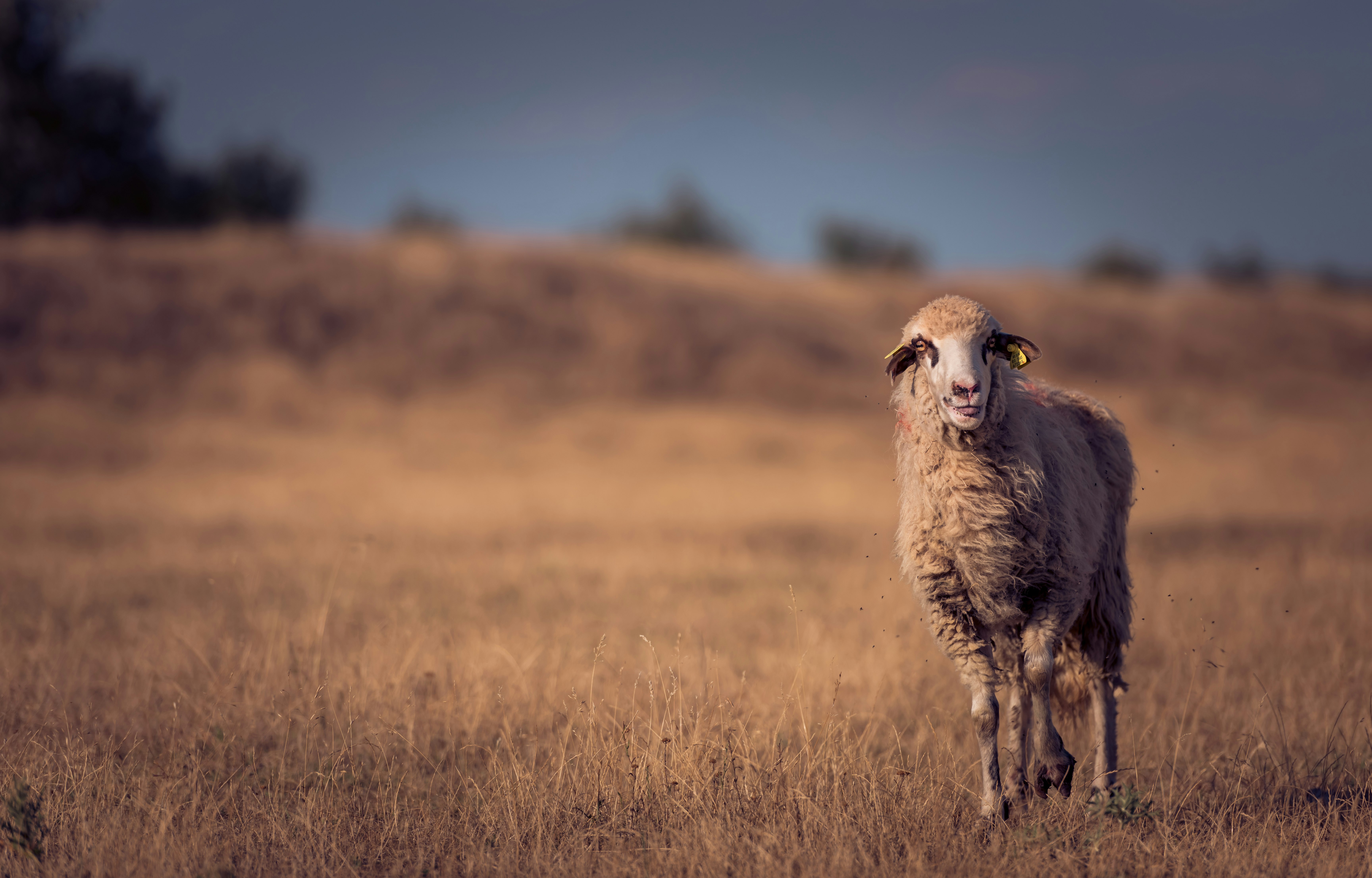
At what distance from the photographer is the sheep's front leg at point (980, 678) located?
442 cm

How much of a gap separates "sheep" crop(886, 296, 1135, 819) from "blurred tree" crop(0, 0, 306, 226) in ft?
174

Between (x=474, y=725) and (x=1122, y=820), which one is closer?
(x=1122, y=820)

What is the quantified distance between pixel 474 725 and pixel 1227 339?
45.6m

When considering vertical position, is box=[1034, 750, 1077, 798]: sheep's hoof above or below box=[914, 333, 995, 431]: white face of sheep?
below

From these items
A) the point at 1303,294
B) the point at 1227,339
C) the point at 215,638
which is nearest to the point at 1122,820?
the point at 215,638

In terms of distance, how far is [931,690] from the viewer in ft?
22.3

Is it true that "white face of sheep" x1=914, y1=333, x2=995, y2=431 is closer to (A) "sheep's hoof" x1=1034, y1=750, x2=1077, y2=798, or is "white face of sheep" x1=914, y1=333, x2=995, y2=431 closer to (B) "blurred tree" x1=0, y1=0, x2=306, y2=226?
(A) "sheep's hoof" x1=1034, y1=750, x2=1077, y2=798

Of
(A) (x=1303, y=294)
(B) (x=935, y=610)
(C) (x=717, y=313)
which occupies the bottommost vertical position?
(B) (x=935, y=610)

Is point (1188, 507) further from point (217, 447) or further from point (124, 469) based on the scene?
point (124, 469)

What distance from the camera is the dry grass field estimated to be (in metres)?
4.29

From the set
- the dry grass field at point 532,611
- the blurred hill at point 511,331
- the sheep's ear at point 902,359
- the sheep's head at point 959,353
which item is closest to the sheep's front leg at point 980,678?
A: the dry grass field at point 532,611

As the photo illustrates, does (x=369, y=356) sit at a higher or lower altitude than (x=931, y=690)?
higher

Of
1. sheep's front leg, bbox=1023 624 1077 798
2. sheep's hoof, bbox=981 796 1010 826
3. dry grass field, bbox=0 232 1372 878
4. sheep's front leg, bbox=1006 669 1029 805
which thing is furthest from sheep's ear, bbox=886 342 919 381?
sheep's hoof, bbox=981 796 1010 826

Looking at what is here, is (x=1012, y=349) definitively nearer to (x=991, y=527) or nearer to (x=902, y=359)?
(x=902, y=359)
